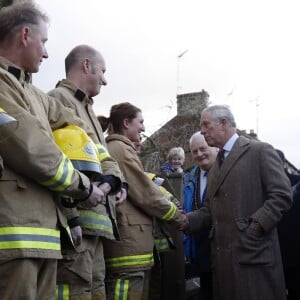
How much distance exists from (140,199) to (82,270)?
1043mm

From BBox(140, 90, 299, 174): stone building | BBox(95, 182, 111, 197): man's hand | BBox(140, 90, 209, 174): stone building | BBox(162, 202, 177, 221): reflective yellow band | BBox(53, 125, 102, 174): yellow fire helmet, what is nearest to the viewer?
BBox(53, 125, 102, 174): yellow fire helmet

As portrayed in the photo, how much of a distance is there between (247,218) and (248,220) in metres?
0.02

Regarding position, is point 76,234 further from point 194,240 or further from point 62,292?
point 194,240

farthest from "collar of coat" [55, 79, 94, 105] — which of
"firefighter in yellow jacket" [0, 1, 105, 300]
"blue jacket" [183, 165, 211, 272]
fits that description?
"blue jacket" [183, 165, 211, 272]

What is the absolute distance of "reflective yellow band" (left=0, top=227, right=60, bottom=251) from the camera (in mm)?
2131

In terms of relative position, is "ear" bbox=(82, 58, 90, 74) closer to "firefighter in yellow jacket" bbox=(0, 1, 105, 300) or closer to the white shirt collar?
"firefighter in yellow jacket" bbox=(0, 1, 105, 300)

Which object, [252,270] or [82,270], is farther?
[252,270]

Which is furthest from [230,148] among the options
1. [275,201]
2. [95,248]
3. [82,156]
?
[82,156]

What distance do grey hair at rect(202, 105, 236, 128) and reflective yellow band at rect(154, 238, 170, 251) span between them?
49.2 inches

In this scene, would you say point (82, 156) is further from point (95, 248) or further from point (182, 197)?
point (182, 197)

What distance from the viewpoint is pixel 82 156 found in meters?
2.73

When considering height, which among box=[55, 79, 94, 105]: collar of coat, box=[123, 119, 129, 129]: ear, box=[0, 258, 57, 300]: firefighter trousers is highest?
box=[55, 79, 94, 105]: collar of coat

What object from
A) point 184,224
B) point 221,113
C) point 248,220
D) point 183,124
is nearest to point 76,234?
point 248,220

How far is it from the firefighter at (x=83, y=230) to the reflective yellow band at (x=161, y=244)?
3.83 ft
